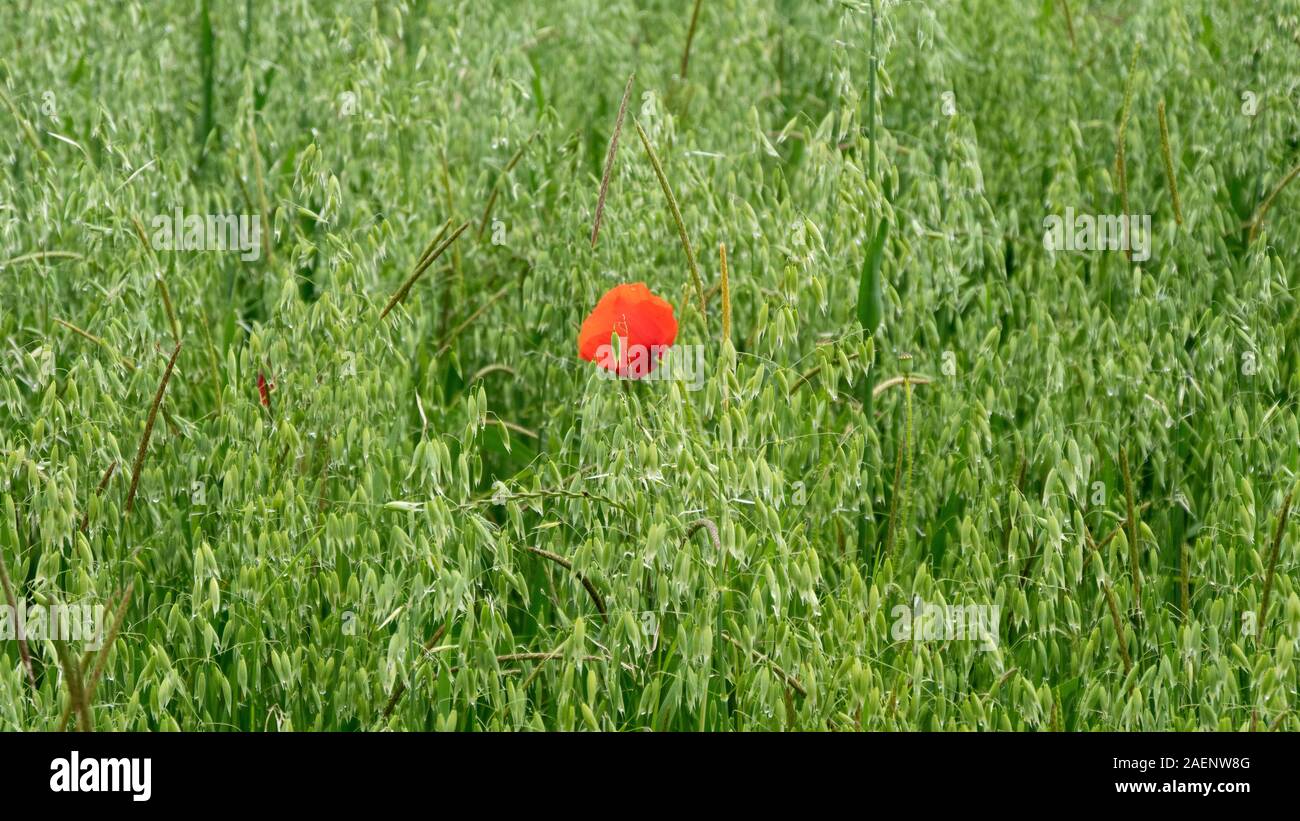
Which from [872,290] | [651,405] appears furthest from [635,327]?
[872,290]

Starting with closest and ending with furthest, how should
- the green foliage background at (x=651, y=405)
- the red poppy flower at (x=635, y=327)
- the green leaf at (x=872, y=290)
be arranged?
the green foliage background at (x=651, y=405) → the red poppy flower at (x=635, y=327) → the green leaf at (x=872, y=290)

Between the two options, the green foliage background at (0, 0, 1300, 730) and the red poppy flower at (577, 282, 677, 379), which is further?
the red poppy flower at (577, 282, 677, 379)

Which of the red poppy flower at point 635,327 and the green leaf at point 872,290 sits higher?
the green leaf at point 872,290

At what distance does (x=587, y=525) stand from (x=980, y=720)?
2.27ft

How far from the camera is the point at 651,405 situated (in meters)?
2.27

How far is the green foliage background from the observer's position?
2236 millimetres

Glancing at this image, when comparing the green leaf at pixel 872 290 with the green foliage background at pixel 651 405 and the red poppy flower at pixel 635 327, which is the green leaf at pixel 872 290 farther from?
the red poppy flower at pixel 635 327

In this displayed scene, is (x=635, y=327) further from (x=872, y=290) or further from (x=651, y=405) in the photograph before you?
(x=872, y=290)

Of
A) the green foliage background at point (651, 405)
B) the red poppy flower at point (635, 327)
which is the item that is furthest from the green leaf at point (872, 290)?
the red poppy flower at point (635, 327)

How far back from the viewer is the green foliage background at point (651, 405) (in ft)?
7.34

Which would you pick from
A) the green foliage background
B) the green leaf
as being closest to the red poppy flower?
the green foliage background

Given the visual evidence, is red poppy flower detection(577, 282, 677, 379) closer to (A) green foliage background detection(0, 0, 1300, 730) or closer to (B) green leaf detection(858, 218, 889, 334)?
(A) green foliage background detection(0, 0, 1300, 730)

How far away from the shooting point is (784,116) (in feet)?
13.6

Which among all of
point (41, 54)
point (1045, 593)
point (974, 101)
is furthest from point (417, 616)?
point (974, 101)
